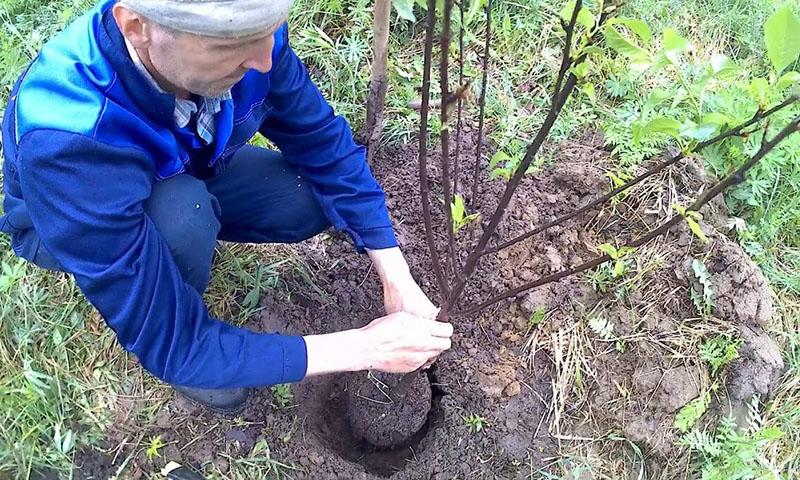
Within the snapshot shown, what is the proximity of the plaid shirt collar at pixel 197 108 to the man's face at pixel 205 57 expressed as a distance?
4cm

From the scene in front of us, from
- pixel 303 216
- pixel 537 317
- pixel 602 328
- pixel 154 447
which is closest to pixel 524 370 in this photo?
pixel 537 317

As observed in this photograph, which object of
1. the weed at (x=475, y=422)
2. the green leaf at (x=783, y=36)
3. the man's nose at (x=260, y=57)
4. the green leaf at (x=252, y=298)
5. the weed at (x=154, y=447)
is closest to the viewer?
the green leaf at (x=783, y=36)

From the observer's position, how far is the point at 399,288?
189cm

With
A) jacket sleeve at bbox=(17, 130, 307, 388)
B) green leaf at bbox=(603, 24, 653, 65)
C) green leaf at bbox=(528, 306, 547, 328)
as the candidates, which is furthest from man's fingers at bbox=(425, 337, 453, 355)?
green leaf at bbox=(603, 24, 653, 65)

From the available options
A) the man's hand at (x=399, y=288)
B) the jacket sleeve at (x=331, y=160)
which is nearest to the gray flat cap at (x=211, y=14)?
the jacket sleeve at (x=331, y=160)

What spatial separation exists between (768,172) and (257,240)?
1.80 metres

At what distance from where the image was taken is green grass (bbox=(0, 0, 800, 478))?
2.02 meters

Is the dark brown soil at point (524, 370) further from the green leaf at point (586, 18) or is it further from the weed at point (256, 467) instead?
the green leaf at point (586, 18)

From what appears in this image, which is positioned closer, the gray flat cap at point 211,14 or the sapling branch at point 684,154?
the sapling branch at point 684,154

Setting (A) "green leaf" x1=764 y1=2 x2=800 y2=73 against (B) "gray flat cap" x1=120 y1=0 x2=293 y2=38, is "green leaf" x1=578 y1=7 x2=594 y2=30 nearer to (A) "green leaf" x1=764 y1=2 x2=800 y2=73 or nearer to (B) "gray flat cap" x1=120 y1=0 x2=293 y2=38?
(A) "green leaf" x1=764 y1=2 x2=800 y2=73

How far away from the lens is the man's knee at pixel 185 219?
64.2 inches

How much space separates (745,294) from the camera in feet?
7.21

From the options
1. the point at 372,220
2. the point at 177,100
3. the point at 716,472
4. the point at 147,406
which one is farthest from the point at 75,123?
the point at 716,472

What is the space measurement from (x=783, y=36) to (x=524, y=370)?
141 cm
